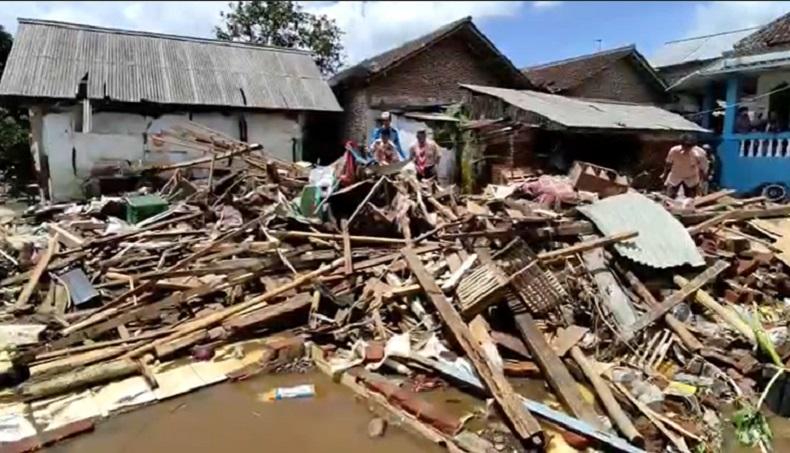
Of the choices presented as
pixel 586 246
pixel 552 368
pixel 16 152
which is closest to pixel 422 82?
pixel 16 152

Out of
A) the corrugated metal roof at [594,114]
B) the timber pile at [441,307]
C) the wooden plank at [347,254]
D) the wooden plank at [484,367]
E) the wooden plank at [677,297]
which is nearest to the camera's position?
the wooden plank at [484,367]

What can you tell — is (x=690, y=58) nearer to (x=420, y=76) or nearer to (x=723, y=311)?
(x=420, y=76)

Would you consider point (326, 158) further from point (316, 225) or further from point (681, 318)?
point (681, 318)

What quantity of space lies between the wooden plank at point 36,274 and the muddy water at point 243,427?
3.06m

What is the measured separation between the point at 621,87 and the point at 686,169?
464 inches

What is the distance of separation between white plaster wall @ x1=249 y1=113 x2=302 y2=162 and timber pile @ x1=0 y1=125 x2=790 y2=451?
7473 mm

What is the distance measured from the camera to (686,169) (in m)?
9.83

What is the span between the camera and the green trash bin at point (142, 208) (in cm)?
983

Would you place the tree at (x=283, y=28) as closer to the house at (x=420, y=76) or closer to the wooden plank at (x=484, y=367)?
the house at (x=420, y=76)

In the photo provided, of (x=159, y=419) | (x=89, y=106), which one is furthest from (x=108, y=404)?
(x=89, y=106)

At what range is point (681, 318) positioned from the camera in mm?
6191

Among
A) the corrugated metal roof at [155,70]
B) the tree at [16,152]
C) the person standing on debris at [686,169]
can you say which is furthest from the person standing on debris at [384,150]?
the tree at [16,152]

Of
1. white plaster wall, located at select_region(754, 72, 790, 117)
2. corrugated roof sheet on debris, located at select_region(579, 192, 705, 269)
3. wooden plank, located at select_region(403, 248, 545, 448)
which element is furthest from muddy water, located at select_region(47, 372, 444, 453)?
white plaster wall, located at select_region(754, 72, 790, 117)

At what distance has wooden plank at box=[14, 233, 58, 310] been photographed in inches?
271
